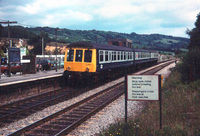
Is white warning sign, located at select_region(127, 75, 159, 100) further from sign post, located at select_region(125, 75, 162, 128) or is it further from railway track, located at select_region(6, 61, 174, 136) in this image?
railway track, located at select_region(6, 61, 174, 136)

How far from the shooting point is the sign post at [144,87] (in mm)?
6344

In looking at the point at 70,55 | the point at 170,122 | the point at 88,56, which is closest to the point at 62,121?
the point at 170,122

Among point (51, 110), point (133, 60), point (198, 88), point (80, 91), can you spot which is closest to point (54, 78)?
point (80, 91)

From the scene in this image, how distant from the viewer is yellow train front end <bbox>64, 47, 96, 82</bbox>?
15.5 m

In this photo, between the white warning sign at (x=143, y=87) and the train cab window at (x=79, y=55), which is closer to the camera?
the white warning sign at (x=143, y=87)

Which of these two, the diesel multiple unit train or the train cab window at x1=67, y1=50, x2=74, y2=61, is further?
the train cab window at x1=67, y1=50, x2=74, y2=61

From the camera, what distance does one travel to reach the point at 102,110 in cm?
987

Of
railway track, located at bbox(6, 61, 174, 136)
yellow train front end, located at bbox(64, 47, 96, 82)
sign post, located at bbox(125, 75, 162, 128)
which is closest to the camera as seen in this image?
sign post, located at bbox(125, 75, 162, 128)

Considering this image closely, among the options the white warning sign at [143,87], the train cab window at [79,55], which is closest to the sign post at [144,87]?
the white warning sign at [143,87]

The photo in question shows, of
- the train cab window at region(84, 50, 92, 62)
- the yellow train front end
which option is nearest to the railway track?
the yellow train front end

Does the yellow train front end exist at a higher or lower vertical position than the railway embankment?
higher

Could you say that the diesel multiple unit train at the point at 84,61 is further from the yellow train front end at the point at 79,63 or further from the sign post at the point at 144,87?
the sign post at the point at 144,87

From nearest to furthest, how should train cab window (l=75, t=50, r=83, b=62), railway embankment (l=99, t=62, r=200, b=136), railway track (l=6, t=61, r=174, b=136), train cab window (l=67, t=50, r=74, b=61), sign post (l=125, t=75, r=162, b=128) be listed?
railway embankment (l=99, t=62, r=200, b=136) < sign post (l=125, t=75, r=162, b=128) < railway track (l=6, t=61, r=174, b=136) < train cab window (l=75, t=50, r=83, b=62) < train cab window (l=67, t=50, r=74, b=61)

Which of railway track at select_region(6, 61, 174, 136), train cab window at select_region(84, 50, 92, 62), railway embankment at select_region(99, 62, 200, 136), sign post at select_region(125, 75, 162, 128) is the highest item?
train cab window at select_region(84, 50, 92, 62)
